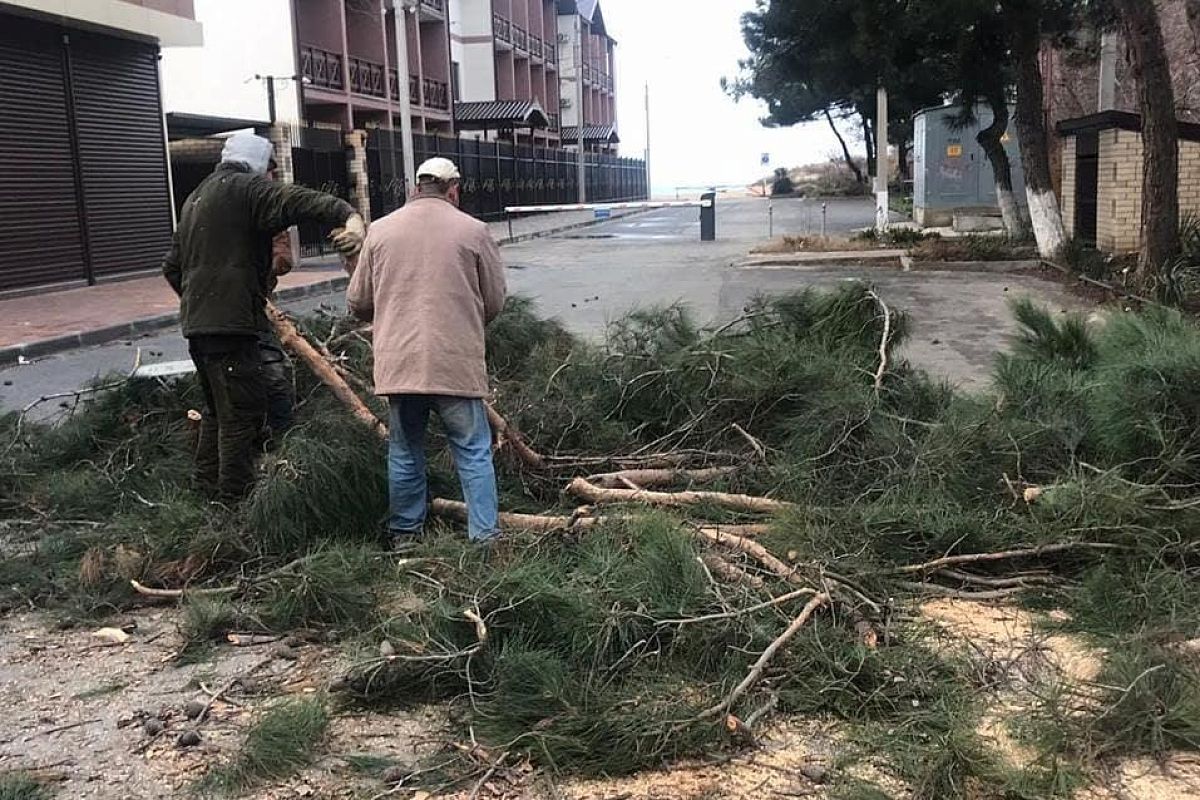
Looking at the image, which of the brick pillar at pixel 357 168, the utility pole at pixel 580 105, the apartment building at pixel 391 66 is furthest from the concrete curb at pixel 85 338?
the utility pole at pixel 580 105

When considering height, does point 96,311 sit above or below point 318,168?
below

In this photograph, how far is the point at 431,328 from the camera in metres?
4.50

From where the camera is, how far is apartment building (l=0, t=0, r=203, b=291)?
54.1 feet

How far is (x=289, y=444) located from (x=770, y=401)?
231cm

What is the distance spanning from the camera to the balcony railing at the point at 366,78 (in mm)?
32188

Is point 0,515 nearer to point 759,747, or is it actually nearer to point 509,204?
point 759,747

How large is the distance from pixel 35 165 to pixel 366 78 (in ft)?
56.7

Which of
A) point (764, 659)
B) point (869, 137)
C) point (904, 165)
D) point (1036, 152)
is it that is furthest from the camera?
point (904, 165)

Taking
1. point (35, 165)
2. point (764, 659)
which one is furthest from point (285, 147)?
point (764, 659)

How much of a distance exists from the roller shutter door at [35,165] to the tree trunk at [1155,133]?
592 inches

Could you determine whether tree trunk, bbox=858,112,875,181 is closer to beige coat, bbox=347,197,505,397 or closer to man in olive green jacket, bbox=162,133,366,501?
man in olive green jacket, bbox=162,133,366,501

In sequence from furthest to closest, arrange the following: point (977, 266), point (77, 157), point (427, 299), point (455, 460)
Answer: point (77, 157) → point (977, 266) → point (455, 460) → point (427, 299)

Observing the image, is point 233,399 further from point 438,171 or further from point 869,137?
point 869,137

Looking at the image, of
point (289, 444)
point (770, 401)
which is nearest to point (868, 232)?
point (770, 401)
